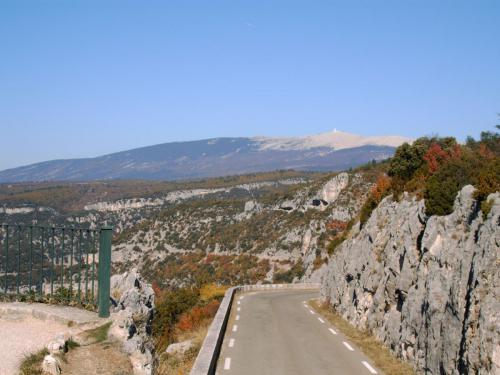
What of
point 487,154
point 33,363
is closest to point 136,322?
point 33,363

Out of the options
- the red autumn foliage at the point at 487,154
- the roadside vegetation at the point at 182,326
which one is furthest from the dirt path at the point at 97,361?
the red autumn foliage at the point at 487,154

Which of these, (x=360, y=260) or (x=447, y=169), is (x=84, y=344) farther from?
(x=360, y=260)

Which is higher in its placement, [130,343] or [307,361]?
[130,343]

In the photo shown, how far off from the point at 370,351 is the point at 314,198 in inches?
3014

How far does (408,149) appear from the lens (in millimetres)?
30844

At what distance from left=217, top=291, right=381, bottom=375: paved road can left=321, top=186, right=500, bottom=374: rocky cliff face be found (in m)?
1.22

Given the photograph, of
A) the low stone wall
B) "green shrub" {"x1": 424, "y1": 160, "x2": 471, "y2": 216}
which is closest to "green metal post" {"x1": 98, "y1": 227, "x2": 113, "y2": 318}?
the low stone wall

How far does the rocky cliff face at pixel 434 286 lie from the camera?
1015 cm

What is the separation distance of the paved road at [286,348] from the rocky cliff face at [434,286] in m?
1.22

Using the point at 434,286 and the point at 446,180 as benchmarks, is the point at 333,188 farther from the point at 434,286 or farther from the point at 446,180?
the point at 434,286

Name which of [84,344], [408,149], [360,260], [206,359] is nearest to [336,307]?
[360,260]

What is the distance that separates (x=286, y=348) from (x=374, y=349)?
2.28 m

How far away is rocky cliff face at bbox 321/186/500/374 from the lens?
10148 mm

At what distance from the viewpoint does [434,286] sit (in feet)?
41.4
